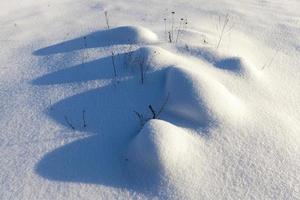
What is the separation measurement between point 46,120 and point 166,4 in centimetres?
282

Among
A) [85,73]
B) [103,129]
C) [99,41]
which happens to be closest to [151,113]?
[103,129]

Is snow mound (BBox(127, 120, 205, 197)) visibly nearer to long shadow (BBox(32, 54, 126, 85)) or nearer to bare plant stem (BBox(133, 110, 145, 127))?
bare plant stem (BBox(133, 110, 145, 127))

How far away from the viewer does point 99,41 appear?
3.97 m

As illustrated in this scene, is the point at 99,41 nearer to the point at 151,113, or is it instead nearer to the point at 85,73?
the point at 85,73

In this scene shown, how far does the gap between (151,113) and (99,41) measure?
1.36m

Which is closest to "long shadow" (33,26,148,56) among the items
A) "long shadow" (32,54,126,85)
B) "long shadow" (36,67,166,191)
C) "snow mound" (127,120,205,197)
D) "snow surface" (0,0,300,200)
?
"snow surface" (0,0,300,200)

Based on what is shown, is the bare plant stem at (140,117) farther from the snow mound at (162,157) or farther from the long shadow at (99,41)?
the long shadow at (99,41)

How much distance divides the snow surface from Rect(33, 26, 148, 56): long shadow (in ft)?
0.04

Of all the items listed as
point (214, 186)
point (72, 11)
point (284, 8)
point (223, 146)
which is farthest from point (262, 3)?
point (214, 186)

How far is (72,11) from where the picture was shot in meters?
5.12

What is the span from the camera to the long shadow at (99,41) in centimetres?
388

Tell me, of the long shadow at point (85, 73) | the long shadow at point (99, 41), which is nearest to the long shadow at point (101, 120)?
the long shadow at point (85, 73)

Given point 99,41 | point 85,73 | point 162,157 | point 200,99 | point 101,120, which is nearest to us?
point 162,157

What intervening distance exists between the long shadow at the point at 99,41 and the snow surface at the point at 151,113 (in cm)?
1
